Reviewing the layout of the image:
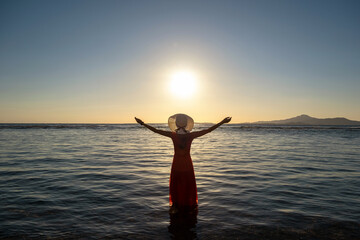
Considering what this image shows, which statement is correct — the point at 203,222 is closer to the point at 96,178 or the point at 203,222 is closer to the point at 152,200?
the point at 152,200

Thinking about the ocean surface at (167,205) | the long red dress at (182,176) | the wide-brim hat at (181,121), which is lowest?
the ocean surface at (167,205)

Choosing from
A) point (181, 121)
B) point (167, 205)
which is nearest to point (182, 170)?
point (181, 121)

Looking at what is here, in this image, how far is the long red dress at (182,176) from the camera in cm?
647

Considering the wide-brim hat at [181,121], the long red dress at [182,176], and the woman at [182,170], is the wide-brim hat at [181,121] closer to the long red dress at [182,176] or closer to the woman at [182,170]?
the woman at [182,170]

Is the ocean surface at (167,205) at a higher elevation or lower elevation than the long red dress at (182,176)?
lower

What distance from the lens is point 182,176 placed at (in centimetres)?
648

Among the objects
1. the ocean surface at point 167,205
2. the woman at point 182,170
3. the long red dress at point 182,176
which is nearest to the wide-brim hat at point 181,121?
the woman at point 182,170

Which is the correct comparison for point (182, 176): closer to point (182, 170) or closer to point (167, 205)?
point (182, 170)

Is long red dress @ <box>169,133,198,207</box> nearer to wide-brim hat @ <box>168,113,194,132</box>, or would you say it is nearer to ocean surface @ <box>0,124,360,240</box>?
wide-brim hat @ <box>168,113,194,132</box>

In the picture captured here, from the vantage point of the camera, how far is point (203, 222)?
19.6 ft

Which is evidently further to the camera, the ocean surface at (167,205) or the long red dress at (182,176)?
the long red dress at (182,176)

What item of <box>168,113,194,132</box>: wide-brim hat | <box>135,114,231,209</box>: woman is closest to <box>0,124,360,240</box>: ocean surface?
<box>135,114,231,209</box>: woman

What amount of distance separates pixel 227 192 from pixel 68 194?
5558mm

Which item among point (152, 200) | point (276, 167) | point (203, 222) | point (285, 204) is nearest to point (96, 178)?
point (152, 200)
